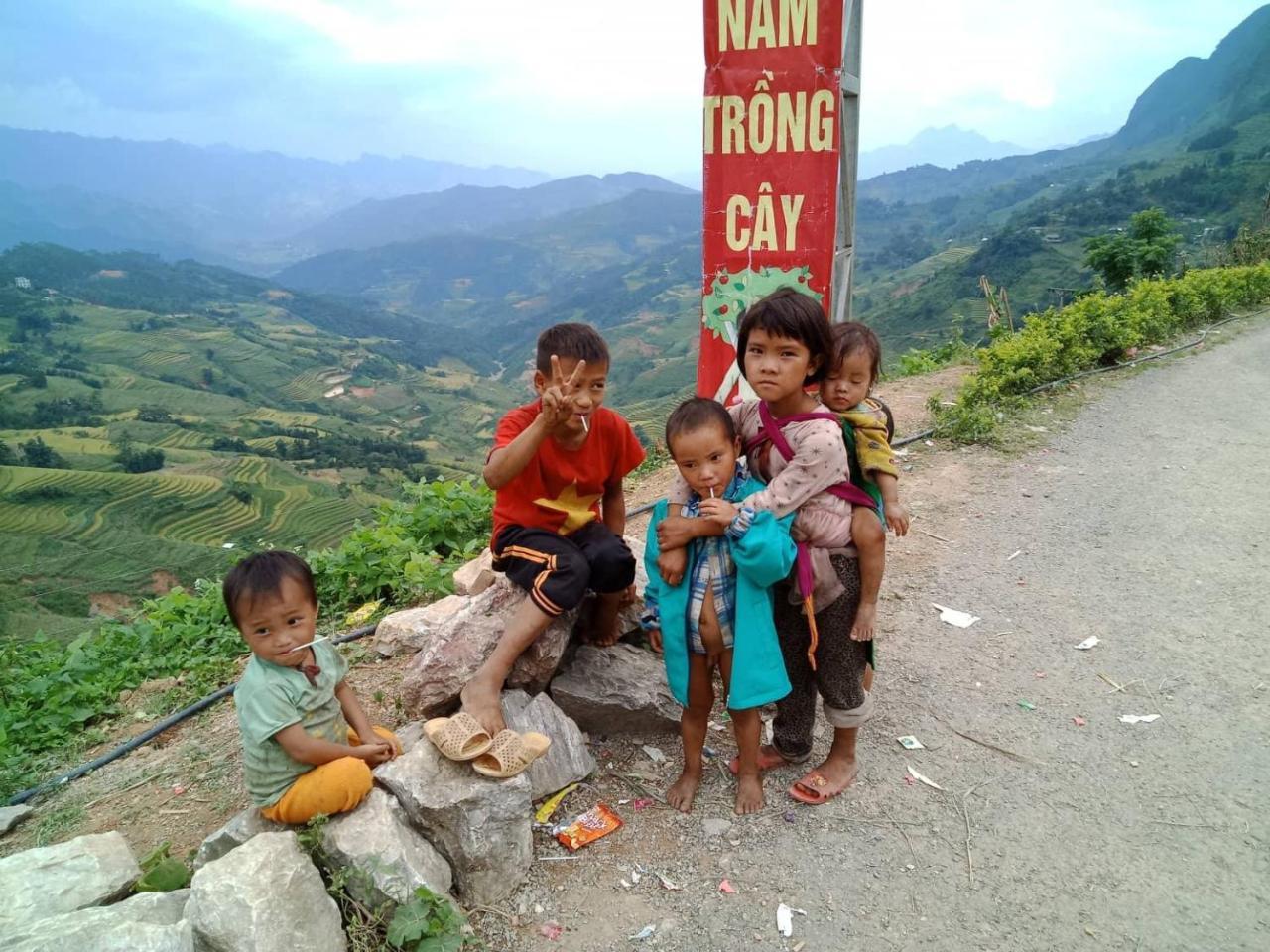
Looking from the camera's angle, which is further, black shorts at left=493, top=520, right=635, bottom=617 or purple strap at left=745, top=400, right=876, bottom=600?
black shorts at left=493, top=520, right=635, bottom=617

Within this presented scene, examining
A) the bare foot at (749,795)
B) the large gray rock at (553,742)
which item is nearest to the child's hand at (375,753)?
the large gray rock at (553,742)

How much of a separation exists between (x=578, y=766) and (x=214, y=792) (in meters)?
1.46

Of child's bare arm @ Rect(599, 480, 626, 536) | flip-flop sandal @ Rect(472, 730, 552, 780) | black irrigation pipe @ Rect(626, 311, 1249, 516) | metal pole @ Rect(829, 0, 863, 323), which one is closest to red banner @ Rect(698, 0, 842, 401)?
metal pole @ Rect(829, 0, 863, 323)

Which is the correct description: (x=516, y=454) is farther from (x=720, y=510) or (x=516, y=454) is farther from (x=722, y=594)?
(x=722, y=594)

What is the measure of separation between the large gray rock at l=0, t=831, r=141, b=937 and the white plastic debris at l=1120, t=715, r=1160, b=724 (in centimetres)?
355

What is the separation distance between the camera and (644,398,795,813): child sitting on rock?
2.22 meters

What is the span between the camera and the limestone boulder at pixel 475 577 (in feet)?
12.1

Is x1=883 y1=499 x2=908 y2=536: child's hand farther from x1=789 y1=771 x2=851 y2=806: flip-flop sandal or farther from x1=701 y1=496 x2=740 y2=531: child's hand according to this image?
x1=789 y1=771 x2=851 y2=806: flip-flop sandal

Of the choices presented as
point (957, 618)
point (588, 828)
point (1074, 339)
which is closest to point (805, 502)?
point (588, 828)

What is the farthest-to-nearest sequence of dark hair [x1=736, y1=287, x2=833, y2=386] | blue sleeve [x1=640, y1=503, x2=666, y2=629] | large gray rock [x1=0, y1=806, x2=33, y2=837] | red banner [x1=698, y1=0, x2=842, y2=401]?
red banner [x1=698, y1=0, x2=842, y2=401]
large gray rock [x1=0, y1=806, x2=33, y2=837]
blue sleeve [x1=640, y1=503, x2=666, y2=629]
dark hair [x1=736, y1=287, x2=833, y2=386]

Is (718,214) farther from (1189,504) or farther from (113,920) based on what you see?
(113,920)

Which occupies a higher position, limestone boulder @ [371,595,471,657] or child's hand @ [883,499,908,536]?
child's hand @ [883,499,908,536]

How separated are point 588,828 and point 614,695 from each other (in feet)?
1.69

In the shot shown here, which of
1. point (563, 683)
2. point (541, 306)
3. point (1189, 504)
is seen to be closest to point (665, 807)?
point (563, 683)
